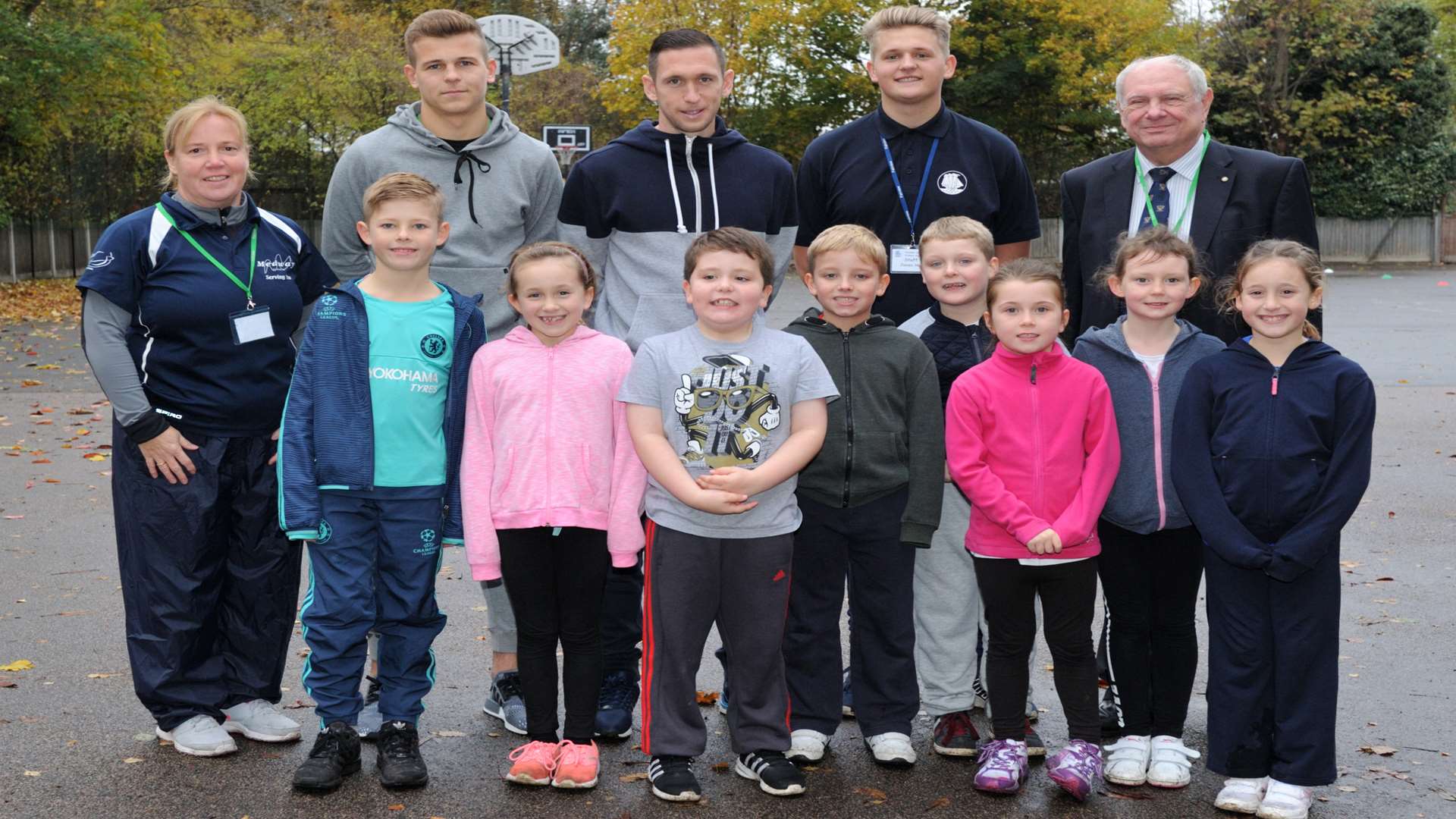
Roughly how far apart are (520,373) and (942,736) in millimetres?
1846

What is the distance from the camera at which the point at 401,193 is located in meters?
4.38

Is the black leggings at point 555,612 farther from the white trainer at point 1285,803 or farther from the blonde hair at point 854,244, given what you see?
the white trainer at point 1285,803

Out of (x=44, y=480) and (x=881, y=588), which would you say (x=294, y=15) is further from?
(x=881, y=588)

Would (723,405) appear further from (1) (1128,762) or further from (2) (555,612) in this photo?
(1) (1128,762)

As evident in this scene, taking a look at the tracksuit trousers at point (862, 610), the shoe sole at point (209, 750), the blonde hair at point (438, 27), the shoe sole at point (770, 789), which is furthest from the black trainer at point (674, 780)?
the blonde hair at point (438, 27)

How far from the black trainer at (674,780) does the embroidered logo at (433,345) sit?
1.44m

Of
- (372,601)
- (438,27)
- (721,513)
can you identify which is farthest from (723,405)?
(438,27)

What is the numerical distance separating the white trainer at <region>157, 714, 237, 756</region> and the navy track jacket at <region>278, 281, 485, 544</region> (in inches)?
31.5

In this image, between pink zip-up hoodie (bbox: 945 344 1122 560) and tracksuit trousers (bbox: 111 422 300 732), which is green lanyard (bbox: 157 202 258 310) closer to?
tracksuit trousers (bbox: 111 422 300 732)

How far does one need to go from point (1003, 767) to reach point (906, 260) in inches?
72.5

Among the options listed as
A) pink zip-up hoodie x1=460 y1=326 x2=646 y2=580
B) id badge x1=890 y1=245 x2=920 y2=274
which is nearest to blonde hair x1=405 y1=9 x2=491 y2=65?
pink zip-up hoodie x1=460 y1=326 x2=646 y2=580

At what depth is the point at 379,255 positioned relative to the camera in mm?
4383

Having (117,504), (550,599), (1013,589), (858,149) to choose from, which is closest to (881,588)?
(1013,589)

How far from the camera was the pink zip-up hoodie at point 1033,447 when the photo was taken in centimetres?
426
